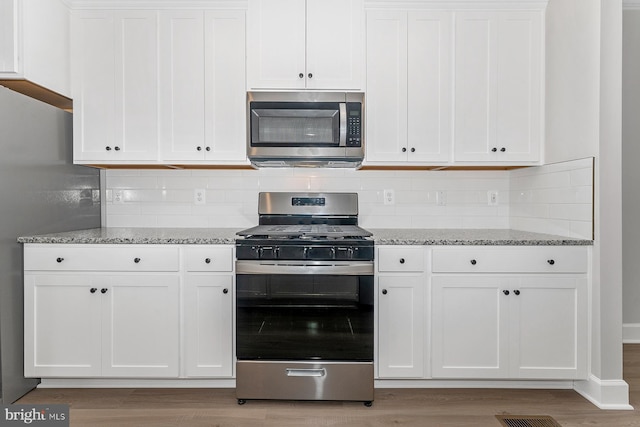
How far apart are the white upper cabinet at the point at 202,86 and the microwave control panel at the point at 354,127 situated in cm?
65

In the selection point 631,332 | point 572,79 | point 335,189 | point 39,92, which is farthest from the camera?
point 631,332

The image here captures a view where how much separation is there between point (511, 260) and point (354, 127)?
1.17 metres

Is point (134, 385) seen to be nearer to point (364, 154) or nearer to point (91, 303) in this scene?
point (91, 303)

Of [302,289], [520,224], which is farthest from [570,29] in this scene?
[302,289]

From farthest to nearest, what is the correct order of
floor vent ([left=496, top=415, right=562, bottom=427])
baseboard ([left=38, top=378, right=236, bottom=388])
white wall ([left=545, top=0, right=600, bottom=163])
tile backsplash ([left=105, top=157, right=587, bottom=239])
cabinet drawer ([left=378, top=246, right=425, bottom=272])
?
tile backsplash ([left=105, top=157, right=587, bottom=239])
baseboard ([left=38, top=378, right=236, bottom=388])
cabinet drawer ([left=378, top=246, right=425, bottom=272])
white wall ([left=545, top=0, right=600, bottom=163])
floor vent ([left=496, top=415, right=562, bottom=427])

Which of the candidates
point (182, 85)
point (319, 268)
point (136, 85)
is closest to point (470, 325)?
point (319, 268)

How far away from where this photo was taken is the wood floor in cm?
200

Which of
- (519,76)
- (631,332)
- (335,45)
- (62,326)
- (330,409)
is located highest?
(335,45)

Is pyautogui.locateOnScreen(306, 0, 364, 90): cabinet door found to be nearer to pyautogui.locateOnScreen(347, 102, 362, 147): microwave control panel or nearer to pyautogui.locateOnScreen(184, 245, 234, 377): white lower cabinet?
pyautogui.locateOnScreen(347, 102, 362, 147): microwave control panel

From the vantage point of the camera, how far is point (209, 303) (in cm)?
221

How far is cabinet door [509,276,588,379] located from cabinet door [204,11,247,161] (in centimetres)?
183

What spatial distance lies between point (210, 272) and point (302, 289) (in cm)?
52

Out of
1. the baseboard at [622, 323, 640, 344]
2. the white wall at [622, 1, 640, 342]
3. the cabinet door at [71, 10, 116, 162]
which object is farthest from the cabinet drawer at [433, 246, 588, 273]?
the cabinet door at [71, 10, 116, 162]

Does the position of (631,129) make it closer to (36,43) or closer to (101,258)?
(101,258)
